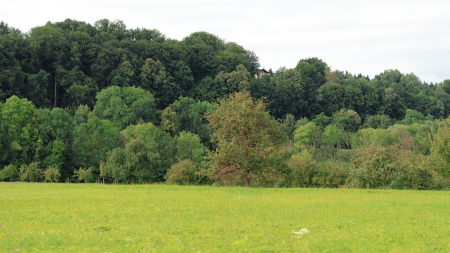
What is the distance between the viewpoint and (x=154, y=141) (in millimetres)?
91188

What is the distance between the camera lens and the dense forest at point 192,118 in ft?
165

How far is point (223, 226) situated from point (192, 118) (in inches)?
3628

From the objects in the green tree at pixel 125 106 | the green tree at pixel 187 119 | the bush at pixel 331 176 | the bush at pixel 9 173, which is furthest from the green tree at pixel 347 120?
the bush at pixel 9 173

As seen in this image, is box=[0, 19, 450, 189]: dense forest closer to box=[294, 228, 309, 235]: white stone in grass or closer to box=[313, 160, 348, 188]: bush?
box=[313, 160, 348, 188]: bush

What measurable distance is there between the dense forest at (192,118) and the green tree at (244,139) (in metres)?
0.12

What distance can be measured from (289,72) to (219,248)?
14034cm

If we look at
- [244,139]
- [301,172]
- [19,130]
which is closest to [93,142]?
[19,130]

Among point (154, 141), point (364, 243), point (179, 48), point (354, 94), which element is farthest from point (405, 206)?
point (354, 94)

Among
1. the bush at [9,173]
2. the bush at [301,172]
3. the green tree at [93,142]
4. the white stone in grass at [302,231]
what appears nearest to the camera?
the white stone in grass at [302,231]

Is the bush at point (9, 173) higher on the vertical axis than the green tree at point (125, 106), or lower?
lower

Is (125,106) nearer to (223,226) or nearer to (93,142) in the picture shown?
(93,142)

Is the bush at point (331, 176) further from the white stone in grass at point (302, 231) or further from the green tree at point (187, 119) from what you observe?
the green tree at point (187, 119)

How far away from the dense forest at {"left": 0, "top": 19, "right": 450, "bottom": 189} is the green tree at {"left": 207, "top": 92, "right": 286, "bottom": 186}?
0.40ft

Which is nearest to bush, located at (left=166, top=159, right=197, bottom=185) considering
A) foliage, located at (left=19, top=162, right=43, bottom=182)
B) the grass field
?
foliage, located at (left=19, top=162, right=43, bottom=182)
